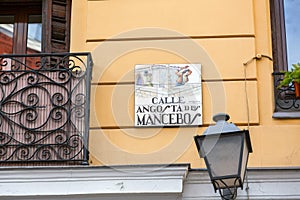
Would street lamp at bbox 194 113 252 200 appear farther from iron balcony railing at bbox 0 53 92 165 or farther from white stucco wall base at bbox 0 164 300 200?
iron balcony railing at bbox 0 53 92 165

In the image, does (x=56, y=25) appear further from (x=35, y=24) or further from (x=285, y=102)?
(x=285, y=102)

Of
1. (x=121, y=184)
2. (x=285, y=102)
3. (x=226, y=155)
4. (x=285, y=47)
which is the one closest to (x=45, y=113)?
(x=121, y=184)

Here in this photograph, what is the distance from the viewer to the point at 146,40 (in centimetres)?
754

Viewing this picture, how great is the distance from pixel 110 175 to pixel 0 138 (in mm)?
1240

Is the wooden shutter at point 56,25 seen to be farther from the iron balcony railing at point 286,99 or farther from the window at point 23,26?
the iron balcony railing at point 286,99

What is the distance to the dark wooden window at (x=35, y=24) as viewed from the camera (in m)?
7.76

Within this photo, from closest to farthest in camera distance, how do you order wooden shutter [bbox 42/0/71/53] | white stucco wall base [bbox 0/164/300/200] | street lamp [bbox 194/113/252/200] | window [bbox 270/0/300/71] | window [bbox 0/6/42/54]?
street lamp [bbox 194/113/252/200], white stucco wall base [bbox 0/164/300/200], window [bbox 270/0/300/71], wooden shutter [bbox 42/0/71/53], window [bbox 0/6/42/54]

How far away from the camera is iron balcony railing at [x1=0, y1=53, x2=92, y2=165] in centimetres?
702

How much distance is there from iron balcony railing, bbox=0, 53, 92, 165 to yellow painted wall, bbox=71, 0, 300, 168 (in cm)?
22

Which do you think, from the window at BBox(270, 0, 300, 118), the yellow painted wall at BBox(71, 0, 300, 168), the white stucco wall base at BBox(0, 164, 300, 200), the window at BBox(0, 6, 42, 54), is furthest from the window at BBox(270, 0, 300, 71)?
the window at BBox(0, 6, 42, 54)

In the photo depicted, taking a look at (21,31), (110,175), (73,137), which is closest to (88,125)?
(73,137)

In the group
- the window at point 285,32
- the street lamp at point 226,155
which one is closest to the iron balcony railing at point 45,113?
the street lamp at point 226,155

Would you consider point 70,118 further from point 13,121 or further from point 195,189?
point 195,189

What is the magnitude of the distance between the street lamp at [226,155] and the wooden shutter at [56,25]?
253 centimetres
